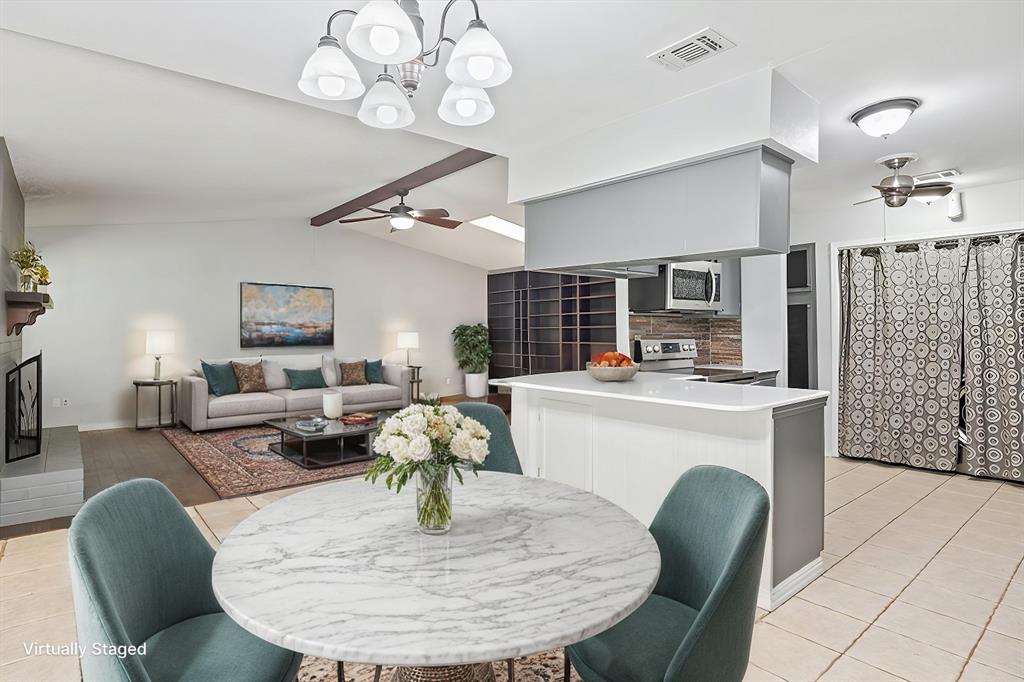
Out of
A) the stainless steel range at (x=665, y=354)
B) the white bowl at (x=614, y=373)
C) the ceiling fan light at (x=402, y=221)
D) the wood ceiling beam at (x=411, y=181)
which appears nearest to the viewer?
the white bowl at (x=614, y=373)

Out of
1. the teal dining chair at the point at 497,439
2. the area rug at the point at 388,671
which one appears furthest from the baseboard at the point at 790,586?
the teal dining chair at the point at 497,439

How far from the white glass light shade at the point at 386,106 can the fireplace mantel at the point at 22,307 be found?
11.5ft

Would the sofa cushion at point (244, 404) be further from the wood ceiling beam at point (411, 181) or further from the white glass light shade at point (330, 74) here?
the white glass light shade at point (330, 74)

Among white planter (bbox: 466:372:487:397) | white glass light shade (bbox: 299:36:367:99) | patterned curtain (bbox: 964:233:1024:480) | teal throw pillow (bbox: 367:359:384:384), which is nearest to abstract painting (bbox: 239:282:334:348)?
teal throw pillow (bbox: 367:359:384:384)

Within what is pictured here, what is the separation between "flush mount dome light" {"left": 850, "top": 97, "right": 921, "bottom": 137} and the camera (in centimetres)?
287

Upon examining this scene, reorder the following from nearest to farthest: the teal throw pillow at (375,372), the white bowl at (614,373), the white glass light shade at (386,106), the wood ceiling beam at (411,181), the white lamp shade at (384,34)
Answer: the white lamp shade at (384,34), the white glass light shade at (386,106), the white bowl at (614,373), the wood ceiling beam at (411,181), the teal throw pillow at (375,372)

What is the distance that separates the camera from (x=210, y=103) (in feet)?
11.1

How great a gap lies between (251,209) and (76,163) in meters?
2.91

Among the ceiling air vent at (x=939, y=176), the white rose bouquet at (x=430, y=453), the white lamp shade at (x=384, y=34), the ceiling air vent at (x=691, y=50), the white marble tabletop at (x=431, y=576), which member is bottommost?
the white marble tabletop at (x=431, y=576)

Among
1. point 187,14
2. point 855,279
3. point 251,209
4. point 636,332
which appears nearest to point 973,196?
point 855,279

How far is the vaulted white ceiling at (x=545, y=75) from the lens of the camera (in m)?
2.05

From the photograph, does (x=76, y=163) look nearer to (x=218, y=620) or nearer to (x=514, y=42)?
(x=514, y=42)

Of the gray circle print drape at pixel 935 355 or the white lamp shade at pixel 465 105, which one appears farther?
the gray circle print drape at pixel 935 355

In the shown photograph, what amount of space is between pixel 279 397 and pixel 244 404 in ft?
1.41
